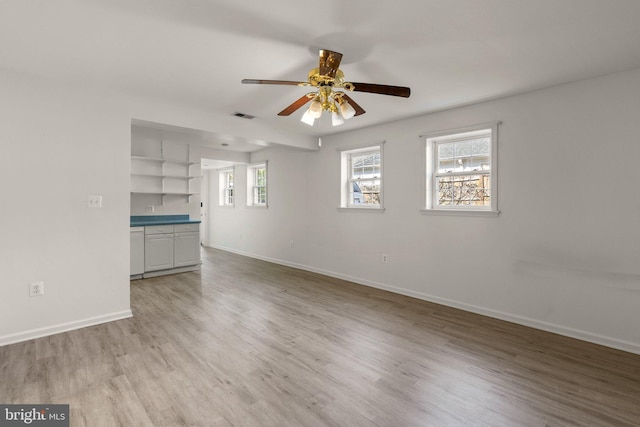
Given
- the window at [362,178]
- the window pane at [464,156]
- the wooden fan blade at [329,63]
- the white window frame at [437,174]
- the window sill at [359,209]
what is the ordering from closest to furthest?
1. the wooden fan blade at [329,63]
2. the white window frame at [437,174]
3. the window pane at [464,156]
4. the window sill at [359,209]
5. the window at [362,178]

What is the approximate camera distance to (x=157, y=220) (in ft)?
19.0

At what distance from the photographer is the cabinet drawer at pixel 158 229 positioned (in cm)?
516

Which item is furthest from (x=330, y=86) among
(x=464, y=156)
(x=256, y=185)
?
(x=256, y=185)

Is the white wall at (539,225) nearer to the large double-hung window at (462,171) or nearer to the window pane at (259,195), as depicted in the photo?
the large double-hung window at (462,171)

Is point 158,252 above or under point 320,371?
above

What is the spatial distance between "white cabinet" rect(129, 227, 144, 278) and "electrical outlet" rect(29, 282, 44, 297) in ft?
6.64

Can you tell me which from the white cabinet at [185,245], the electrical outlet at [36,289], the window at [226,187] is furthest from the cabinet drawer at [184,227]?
the electrical outlet at [36,289]

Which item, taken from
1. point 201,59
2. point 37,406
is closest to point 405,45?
point 201,59

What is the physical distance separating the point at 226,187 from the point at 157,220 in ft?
9.11

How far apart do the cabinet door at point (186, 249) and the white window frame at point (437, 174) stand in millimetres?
4013

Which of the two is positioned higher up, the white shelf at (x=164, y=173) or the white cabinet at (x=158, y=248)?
the white shelf at (x=164, y=173)

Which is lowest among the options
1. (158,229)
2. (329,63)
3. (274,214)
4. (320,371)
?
(320,371)

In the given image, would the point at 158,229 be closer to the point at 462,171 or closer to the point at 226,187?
the point at 226,187

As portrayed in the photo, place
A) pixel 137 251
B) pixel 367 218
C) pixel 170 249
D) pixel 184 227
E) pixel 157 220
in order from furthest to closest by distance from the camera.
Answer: pixel 157 220 → pixel 184 227 → pixel 170 249 → pixel 137 251 → pixel 367 218
